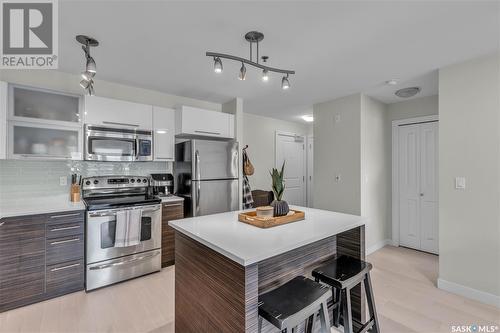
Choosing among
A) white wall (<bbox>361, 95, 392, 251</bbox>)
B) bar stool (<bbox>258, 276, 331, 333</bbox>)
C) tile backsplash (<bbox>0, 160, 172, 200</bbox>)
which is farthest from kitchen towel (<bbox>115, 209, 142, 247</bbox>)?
white wall (<bbox>361, 95, 392, 251</bbox>)

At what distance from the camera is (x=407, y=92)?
3.41m

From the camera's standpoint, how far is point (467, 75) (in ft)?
8.04

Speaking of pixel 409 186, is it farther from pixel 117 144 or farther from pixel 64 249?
pixel 64 249

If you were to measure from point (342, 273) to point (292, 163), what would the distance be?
13.6 ft

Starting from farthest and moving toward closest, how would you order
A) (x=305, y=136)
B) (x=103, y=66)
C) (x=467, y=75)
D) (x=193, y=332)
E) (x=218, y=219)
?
1. (x=305, y=136)
2. (x=103, y=66)
3. (x=467, y=75)
4. (x=218, y=219)
5. (x=193, y=332)

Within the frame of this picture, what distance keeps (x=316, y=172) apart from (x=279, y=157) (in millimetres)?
1354

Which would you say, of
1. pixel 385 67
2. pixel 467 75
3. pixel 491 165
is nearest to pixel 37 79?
pixel 385 67

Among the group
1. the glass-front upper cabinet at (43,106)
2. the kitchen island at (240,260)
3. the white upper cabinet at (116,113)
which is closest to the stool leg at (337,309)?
the kitchen island at (240,260)

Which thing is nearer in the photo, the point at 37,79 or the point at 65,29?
the point at 65,29

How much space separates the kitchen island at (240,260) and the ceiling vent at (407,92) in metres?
2.44

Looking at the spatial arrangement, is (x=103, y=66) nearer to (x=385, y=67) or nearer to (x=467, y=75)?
(x=385, y=67)

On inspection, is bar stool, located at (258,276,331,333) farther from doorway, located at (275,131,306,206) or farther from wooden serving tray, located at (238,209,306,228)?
doorway, located at (275,131,306,206)

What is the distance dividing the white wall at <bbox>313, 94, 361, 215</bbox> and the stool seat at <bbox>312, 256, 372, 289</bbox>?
1947mm

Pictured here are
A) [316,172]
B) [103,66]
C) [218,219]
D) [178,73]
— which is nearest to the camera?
[218,219]
